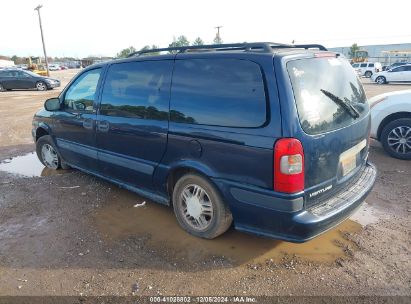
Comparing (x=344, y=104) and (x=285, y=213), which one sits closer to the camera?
(x=285, y=213)

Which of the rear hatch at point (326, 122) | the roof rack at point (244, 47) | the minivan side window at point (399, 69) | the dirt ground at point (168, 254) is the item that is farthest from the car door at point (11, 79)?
the minivan side window at point (399, 69)

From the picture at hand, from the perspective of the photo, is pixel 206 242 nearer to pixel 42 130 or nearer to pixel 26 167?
pixel 42 130

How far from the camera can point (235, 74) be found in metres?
2.90

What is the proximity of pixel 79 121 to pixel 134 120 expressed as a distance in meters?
1.26

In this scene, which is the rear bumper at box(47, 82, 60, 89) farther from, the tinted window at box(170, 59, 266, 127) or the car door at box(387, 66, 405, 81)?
the car door at box(387, 66, 405, 81)

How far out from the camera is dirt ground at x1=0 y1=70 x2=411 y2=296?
279cm

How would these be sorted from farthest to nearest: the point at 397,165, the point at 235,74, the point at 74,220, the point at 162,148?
the point at 397,165
the point at 74,220
the point at 162,148
the point at 235,74

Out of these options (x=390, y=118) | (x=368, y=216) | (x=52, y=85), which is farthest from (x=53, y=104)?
(x=52, y=85)

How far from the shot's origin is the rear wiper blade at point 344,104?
295 centimetres

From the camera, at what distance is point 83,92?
15.2 feet

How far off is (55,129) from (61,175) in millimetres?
758

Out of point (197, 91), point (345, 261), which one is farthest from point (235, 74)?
point (345, 261)

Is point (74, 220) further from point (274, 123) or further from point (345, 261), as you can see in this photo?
point (345, 261)

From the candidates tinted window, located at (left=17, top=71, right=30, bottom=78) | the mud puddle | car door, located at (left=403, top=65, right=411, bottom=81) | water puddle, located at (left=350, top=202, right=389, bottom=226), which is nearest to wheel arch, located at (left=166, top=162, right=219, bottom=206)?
the mud puddle
